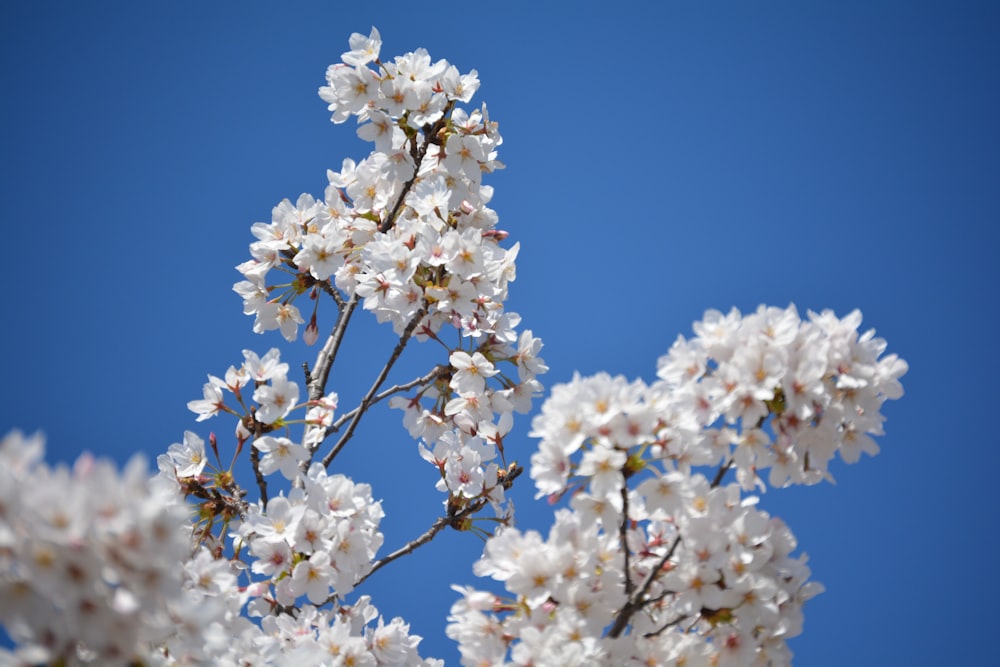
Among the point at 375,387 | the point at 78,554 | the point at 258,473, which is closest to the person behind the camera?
the point at 78,554

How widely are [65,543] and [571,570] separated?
1.57 m

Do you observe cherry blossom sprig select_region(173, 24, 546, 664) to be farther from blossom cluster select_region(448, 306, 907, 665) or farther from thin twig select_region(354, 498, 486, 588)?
blossom cluster select_region(448, 306, 907, 665)

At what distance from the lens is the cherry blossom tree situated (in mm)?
1976

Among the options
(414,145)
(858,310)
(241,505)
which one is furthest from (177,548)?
(414,145)

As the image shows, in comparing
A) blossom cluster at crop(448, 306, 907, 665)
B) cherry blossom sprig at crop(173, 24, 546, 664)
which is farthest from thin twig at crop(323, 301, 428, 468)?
blossom cluster at crop(448, 306, 907, 665)

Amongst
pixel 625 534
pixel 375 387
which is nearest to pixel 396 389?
pixel 375 387

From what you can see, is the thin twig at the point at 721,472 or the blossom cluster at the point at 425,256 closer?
the thin twig at the point at 721,472

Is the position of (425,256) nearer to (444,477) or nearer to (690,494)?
(444,477)

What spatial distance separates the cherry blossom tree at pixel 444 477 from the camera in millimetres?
1976

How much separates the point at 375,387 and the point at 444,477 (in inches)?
22.6

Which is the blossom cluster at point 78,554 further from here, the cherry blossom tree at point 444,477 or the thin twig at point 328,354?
the thin twig at point 328,354

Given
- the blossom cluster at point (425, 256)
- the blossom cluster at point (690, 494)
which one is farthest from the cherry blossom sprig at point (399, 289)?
the blossom cluster at point (690, 494)

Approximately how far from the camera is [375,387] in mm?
4395

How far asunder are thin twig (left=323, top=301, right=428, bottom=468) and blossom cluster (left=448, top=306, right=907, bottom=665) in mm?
1416
